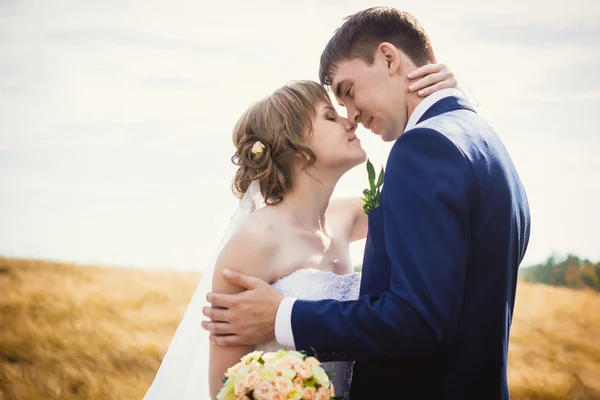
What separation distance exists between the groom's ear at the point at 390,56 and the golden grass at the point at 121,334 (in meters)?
3.82

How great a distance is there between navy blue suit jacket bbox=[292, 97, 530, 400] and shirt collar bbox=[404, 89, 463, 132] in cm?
16

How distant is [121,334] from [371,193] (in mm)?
4581

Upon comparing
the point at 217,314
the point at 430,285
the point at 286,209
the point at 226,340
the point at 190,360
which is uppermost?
the point at 430,285

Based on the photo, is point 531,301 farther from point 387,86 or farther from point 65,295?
point 65,295

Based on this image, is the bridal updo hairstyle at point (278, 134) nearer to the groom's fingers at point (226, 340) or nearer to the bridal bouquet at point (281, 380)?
the groom's fingers at point (226, 340)

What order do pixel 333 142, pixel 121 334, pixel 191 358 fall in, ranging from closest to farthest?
1. pixel 333 142
2. pixel 191 358
3. pixel 121 334

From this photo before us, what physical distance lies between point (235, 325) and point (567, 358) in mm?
4635

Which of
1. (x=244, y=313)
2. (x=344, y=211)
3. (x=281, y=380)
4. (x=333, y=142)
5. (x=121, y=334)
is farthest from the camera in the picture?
(x=121, y=334)

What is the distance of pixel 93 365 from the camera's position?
6.50m

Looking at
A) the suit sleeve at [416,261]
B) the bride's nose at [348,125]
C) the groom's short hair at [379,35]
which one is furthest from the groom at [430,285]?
the bride's nose at [348,125]

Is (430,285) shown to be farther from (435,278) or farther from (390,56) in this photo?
(390,56)

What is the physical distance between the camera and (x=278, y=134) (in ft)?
12.5

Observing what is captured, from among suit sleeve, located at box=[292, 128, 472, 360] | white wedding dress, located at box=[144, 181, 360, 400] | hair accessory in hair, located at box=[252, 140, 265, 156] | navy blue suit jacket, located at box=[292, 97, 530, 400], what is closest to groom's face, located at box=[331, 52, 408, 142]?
navy blue suit jacket, located at box=[292, 97, 530, 400]

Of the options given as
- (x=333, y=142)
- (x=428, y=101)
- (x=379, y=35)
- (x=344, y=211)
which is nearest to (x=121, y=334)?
(x=344, y=211)
